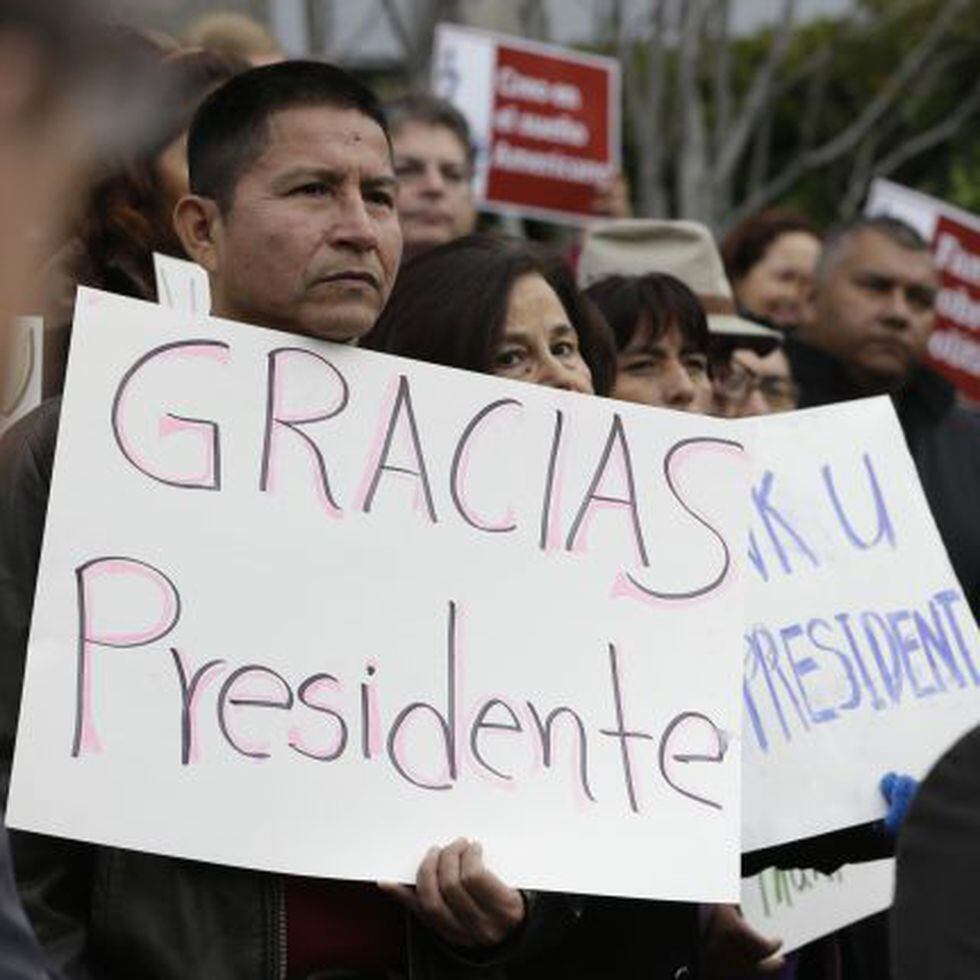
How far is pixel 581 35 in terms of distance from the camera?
15.3 metres

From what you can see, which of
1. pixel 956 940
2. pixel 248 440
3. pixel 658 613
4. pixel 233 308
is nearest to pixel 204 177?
pixel 233 308

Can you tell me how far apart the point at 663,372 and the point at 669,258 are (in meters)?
0.91

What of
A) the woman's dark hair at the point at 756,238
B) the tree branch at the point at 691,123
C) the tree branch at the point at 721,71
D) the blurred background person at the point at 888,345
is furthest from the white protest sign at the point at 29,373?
the tree branch at the point at 721,71

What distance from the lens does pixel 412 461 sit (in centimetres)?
322

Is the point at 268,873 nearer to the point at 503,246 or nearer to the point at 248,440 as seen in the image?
the point at 248,440

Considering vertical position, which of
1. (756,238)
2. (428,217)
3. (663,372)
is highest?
(756,238)

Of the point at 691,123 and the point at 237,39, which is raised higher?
the point at 691,123

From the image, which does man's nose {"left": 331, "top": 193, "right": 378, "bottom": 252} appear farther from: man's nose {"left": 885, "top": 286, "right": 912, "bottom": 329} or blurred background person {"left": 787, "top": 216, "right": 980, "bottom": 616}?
man's nose {"left": 885, "top": 286, "right": 912, "bottom": 329}

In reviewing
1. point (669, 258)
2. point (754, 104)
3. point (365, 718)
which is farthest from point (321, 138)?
point (754, 104)

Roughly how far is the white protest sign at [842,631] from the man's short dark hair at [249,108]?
86 cm

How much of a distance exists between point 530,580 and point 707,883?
1.39ft

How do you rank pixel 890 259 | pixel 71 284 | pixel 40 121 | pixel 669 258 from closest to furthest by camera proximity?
pixel 40 121, pixel 71 284, pixel 669 258, pixel 890 259

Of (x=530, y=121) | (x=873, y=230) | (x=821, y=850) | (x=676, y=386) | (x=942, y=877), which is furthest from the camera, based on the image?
(x=530, y=121)

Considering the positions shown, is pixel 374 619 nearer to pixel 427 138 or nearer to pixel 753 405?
pixel 753 405
